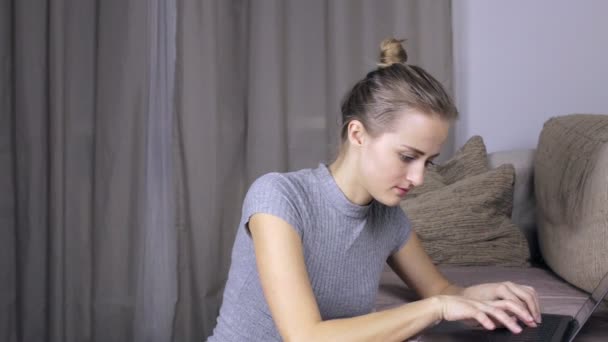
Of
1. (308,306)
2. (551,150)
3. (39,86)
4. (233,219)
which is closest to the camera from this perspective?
(308,306)

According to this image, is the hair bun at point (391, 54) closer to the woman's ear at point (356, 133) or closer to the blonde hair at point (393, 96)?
the blonde hair at point (393, 96)

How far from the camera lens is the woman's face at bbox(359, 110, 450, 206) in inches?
51.2

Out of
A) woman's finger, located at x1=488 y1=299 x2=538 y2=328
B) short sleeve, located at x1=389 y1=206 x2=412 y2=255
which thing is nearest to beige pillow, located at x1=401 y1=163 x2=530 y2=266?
short sleeve, located at x1=389 y1=206 x2=412 y2=255

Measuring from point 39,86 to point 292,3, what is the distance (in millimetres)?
962

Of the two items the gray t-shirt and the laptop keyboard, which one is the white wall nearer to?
the gray t-shirt

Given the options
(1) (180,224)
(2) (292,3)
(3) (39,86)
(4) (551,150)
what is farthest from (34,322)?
(4) (551,150)

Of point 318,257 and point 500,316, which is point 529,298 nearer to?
point 500,316

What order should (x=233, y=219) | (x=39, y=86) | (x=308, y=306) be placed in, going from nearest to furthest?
(x=308, y=306) < (x=39, y=86) < (x=233, y=219)

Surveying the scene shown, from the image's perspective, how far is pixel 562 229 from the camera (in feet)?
6.27

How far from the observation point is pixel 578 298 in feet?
5.72

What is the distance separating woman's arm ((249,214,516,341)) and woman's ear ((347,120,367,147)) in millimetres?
Result: 230

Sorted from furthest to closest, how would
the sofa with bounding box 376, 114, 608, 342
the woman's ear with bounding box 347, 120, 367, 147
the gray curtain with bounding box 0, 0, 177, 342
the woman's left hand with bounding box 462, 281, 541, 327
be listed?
the gray curtain with bounding box 0, 0, 177, 342, the sofa with bounding box 376, 114, 608, 342, the woman's ear with bounding box 347, 120, 367, 147, the woman's left hand with bounding box 462, 281, 541, 327

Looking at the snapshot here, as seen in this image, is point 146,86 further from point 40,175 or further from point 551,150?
point 551,150

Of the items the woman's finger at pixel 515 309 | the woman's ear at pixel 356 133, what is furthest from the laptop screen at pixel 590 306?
the woman's ear at pixel 356 133
